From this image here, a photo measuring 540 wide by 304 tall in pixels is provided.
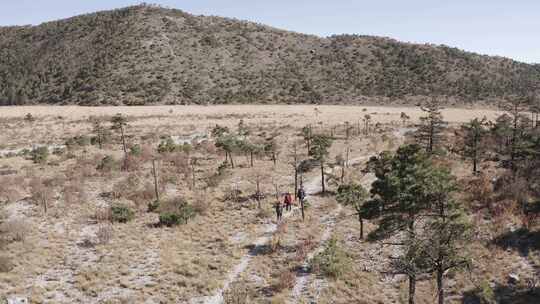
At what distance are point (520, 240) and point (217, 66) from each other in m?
102

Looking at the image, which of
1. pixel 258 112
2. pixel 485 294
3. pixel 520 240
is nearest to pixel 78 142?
pixel 258 112

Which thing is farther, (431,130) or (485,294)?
(431,130)

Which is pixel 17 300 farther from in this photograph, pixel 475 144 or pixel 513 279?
pixel 475 144

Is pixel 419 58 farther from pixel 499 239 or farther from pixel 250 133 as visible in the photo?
pixel 499 239

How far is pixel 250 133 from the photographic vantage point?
59.7 meters

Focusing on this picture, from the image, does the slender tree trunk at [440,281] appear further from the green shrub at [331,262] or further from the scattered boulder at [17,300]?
the scattered boulder at [17,300]

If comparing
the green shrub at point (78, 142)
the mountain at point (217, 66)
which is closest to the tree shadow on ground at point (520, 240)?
the green shrub at point (78, 142)

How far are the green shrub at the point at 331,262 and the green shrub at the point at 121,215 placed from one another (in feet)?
40.8

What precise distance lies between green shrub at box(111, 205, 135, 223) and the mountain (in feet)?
242

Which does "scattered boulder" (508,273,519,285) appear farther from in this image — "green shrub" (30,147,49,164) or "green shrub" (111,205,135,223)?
"green shrub" (30,147,49,164)

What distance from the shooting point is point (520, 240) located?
2336 cm

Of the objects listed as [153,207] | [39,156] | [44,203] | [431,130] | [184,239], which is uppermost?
[431,130]

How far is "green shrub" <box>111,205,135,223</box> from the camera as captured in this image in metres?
27.2

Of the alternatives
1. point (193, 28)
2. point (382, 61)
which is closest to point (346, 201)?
point (382, 61)
